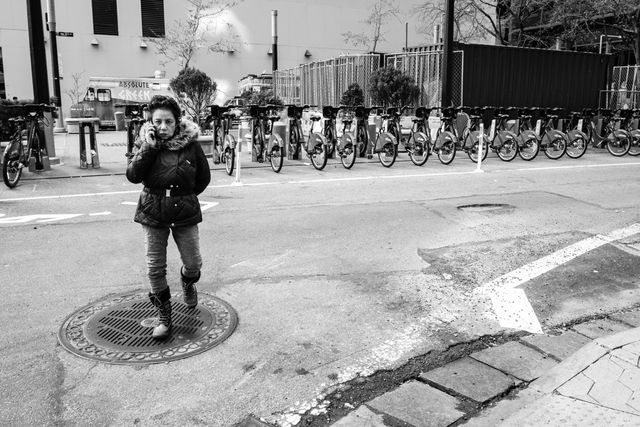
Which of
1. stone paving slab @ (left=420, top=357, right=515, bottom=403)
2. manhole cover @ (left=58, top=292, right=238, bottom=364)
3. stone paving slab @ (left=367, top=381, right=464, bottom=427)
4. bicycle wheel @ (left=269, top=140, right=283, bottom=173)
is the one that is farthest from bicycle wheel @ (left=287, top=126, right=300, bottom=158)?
stone paving slab @ (left=367, top=381, right=464, bottom=427)

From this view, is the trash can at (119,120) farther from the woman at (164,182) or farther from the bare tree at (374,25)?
the bare tree at (374,25)

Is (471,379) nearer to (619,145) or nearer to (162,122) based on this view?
(162,122)

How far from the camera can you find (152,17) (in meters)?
35.5

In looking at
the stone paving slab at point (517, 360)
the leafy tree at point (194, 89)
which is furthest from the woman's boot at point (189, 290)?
the leafy tree at point (194, 89)

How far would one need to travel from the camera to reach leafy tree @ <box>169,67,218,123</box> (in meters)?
17.3

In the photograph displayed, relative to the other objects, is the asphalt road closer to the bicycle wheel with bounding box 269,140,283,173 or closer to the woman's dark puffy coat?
the woman's dark puffy coat

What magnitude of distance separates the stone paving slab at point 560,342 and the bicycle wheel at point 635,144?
1347 cm

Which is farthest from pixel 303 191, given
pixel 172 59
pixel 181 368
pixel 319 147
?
pixel 172 59

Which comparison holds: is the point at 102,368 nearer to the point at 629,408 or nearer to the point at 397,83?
the point at 629,408

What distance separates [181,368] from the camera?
3672 mm

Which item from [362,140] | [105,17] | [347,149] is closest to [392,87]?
[362,140]

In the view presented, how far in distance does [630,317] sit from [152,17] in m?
35.7

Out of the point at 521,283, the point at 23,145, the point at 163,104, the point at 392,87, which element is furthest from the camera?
the point at 392,87

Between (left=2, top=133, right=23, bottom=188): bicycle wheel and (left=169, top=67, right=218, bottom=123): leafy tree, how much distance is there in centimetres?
769
